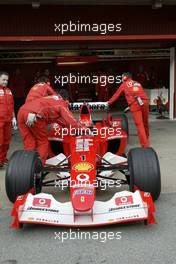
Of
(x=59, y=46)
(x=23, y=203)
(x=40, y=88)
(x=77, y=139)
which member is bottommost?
(x=23, y=203)

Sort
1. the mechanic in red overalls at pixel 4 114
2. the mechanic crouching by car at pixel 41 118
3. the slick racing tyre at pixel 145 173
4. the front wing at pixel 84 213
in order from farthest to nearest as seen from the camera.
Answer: the mechanic in red overalls at pixel 4 114 < the mechanic crouching by car at pixel 41 118 < the slick racing tyre at pixel 145 173 < the front wing at pixel 84 213

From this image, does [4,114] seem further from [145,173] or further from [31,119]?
[145,173]

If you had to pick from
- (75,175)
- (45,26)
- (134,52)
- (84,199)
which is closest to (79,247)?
(84,199)

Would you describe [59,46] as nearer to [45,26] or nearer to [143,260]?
[45,26]

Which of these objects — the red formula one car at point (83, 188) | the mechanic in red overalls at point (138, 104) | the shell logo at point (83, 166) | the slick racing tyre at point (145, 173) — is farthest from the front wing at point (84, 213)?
the mechanic in red overalls at point (138, 104)

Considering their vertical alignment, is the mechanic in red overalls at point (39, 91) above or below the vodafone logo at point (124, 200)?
above

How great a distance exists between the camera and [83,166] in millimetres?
4922

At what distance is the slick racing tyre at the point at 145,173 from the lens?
15.9 ft

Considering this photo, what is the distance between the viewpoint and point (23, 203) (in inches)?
171

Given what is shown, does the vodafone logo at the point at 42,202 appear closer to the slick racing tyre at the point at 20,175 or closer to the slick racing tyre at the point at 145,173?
the slick racing tyre at the point at 20,175

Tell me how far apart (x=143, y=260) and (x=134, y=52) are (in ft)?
47.8

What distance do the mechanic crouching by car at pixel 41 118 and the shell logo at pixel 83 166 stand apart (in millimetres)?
610

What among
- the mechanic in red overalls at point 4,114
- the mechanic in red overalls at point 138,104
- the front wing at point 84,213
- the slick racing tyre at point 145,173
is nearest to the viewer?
the front wing at point 84,213

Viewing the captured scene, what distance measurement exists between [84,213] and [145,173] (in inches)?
36.9
